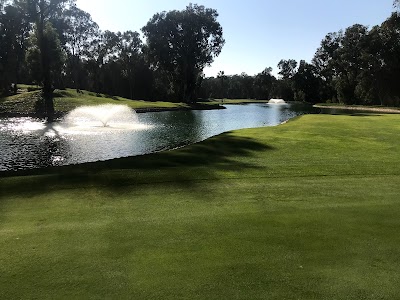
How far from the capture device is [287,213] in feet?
28.2

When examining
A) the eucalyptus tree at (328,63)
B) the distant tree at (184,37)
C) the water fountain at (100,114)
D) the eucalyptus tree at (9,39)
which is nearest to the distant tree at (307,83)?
the eucalyptus tree at (328,63)

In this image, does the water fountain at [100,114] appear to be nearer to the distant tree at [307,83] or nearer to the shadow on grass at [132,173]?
the shadow on grass at [132,173]

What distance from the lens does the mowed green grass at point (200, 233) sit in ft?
17.2

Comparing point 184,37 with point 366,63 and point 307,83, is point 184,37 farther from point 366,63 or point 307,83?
point 307,83

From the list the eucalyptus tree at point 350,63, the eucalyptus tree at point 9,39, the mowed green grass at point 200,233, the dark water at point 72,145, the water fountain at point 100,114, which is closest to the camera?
the mowed green grass at point 200,233

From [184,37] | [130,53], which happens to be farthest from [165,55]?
[130,53]

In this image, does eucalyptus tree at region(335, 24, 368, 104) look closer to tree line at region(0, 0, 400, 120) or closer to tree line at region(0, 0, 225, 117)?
tree line at region(0, 0, 400, 120)

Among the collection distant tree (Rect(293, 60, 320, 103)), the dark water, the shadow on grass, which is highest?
distant tree (Rect(293, 60, 320, 103))

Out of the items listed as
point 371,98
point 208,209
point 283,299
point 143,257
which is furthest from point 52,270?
point 371,98

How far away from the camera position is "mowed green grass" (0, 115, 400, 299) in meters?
5.24

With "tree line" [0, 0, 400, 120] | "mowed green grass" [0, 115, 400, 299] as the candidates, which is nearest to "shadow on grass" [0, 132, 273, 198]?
"mowed green grass" [0, 115, 400, 299]

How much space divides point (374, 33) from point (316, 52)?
49838 mm

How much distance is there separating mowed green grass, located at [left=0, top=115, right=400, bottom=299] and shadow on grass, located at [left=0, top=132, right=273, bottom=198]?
72 millimetres

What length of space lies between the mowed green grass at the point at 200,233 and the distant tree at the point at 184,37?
8205cm
